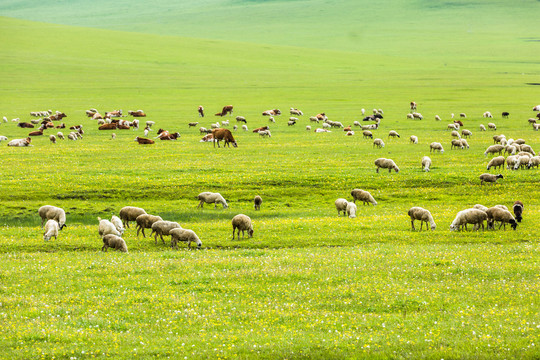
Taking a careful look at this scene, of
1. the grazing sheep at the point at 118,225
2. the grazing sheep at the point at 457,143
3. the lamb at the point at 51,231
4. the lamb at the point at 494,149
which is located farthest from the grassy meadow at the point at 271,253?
the grazing sheep at the point at 457,143

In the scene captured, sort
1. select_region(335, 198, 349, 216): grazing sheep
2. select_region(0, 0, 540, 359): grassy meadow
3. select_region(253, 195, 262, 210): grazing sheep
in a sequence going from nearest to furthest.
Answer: select_region(0, 0, 540, 359): grassy meadow < select_region(335, 198, 349, 216): grazing sheep < select_region(253, 195, 262, 210): grazing sheep

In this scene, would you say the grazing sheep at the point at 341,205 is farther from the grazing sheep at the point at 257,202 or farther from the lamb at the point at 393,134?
the lamb at the point at 393,134

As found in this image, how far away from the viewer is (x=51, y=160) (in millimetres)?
38562

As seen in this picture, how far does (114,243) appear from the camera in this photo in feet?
65.0

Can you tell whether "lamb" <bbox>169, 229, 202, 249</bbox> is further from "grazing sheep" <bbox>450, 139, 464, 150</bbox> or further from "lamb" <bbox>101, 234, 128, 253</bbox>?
"grazing sheep" <bbox>450, 139, 464, 150</bbox>

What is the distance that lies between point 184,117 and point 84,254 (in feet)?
158

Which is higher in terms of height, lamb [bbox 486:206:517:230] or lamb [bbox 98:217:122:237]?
lamb [bbox 486:206:517:230]

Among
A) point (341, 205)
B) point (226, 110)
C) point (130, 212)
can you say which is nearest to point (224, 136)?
point (226, 110)

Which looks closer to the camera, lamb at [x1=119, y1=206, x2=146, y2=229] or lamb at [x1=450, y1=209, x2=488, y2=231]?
lamb at [x1=450, y1=209, x2=488, y2=231]

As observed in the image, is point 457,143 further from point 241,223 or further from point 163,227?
point 163,227

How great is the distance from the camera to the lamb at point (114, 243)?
1969 cm

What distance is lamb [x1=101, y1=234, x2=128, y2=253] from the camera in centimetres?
1969

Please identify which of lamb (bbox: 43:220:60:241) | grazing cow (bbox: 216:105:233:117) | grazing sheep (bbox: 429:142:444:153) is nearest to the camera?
lamb (bbox: 43:220:60:241)

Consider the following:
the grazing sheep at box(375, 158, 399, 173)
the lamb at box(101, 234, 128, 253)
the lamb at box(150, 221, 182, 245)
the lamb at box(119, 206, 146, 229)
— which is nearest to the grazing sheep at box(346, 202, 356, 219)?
the lamb at box(150, 221, 182, 245)
